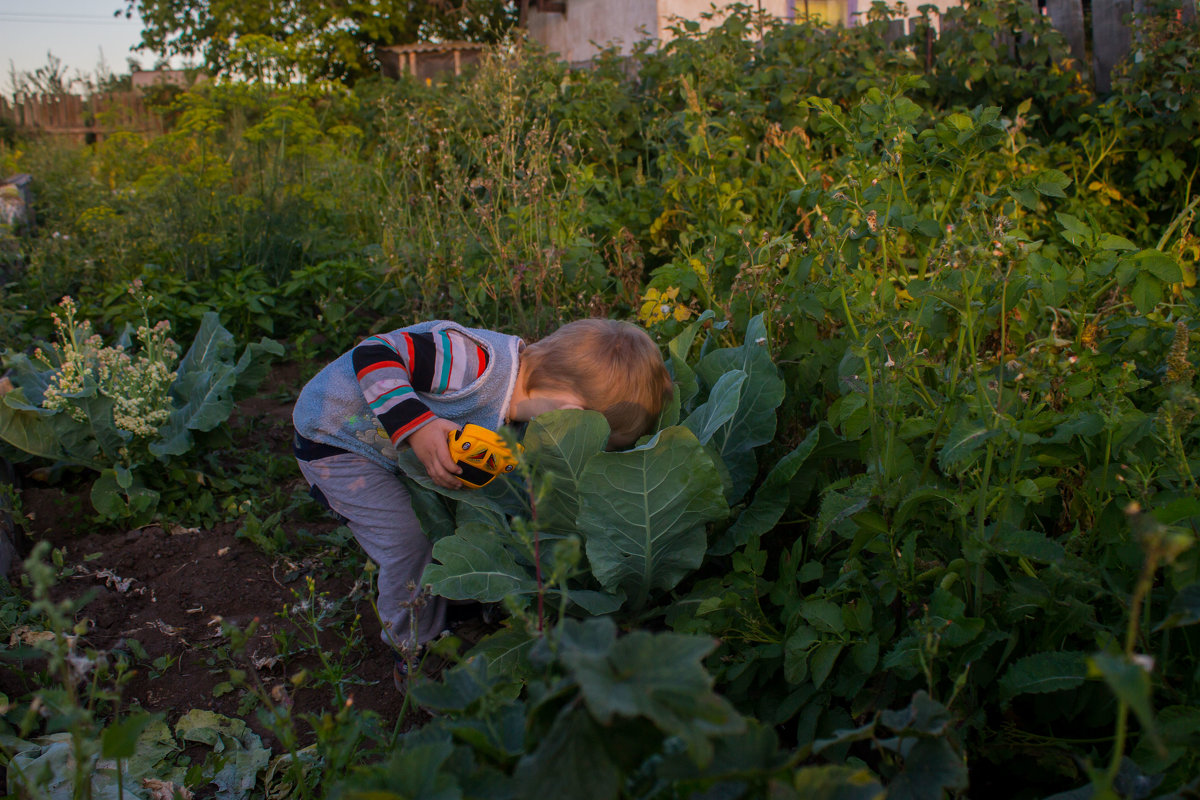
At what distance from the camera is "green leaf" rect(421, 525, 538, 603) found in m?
1.75

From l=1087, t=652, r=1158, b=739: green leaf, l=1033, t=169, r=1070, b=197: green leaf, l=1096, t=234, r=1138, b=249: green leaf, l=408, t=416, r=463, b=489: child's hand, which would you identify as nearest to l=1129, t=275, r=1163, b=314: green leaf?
l=1096, t=234, r=1138, b=249: green leaf

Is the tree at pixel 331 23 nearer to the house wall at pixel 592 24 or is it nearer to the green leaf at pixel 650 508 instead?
the house wall at pixel 592 24

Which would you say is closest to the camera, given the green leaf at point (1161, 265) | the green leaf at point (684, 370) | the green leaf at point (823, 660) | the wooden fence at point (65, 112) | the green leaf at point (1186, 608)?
the green leaf at point (1186, 608)

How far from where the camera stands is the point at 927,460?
1548 millimetres

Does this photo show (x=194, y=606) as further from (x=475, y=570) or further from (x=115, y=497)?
(x=475, y=570)

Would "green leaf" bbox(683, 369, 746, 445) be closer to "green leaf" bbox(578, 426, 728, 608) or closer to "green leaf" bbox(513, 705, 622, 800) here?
"green leaf" bbox(578, 426, 728, 608)

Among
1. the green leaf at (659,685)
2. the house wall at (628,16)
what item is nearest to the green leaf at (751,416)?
the green leaf at (659,685)

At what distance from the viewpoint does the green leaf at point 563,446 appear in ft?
5.74

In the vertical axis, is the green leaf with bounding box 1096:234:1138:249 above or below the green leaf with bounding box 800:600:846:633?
above

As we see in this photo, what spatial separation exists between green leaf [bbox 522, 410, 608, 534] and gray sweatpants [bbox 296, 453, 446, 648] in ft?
2.00

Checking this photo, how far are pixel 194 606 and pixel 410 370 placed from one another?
0.92 metres

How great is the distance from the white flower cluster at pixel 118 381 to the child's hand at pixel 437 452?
118cm

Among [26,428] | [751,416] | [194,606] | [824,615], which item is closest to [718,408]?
[751,416]

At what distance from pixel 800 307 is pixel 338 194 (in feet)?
13.7
